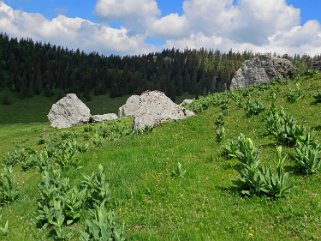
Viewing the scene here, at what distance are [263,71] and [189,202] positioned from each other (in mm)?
47129

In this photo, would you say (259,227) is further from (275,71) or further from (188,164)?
(275,71)

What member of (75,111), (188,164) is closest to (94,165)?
(188,164)

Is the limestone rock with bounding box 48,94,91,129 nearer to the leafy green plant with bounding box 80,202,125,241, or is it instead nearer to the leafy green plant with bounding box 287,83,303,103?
the leafy green plant with bounding box 287,83,303,103

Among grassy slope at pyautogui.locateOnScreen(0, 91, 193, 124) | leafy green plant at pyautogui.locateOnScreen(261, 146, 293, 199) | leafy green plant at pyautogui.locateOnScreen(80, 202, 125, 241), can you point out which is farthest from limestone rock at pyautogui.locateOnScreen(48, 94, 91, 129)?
leafy green plant at pyautogui.locateOnScreen(80, 202, 125, 241)

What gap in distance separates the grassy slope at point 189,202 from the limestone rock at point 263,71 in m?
37.9

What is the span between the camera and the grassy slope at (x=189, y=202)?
8867 mm

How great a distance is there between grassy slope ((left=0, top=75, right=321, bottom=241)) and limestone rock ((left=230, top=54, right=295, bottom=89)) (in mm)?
37890

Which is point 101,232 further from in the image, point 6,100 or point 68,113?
point 6,100

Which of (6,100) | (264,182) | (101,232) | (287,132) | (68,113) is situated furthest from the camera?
(6,100)

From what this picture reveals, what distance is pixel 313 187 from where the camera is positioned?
35.1 feet

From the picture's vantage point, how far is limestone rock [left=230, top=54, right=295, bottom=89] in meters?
53.5

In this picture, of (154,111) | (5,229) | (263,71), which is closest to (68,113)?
(263,71)

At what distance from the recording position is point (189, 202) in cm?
1073

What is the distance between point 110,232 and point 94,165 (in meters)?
8.44
